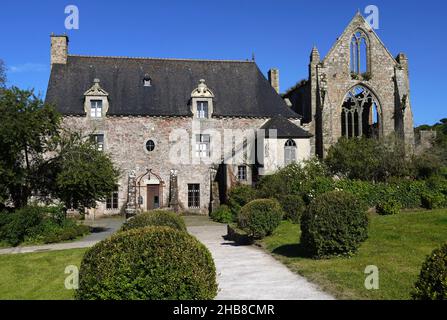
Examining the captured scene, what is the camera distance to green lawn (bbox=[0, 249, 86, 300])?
34.0 ft

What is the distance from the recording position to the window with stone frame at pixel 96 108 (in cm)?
3180

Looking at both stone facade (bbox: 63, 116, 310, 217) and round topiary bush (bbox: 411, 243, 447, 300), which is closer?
round topiary bush (bbox: 411, 243, 447, 300)

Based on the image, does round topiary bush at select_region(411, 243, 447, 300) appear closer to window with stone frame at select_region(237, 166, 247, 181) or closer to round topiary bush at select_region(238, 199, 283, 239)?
round topiary bush at select_region(238, 199, 283, 239)

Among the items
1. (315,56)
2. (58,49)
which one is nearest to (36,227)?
(58,49)

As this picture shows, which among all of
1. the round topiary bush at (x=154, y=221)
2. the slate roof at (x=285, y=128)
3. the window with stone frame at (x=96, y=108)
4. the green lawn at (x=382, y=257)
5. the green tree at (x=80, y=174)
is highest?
the window with stone frame at (x=96, y=108)

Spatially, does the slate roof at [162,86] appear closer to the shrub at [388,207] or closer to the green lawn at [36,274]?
the shrub at [388,207]

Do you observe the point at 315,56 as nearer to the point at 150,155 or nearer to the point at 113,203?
the point at 150,155

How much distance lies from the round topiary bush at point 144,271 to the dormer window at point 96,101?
26207 millimetres

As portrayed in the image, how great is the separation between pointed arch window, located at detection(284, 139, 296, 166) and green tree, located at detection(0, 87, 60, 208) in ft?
49.1

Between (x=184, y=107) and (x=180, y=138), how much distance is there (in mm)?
2331

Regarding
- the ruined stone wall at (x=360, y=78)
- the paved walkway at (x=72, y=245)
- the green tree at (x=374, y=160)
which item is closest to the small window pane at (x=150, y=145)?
the paved walkway at (x=72, y=245)

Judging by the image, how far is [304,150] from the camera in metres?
30.5

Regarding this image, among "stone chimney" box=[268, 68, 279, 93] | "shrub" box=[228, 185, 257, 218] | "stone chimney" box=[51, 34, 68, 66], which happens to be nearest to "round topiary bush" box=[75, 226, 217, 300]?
"shrub" box=[228, 185, 257, 218]
